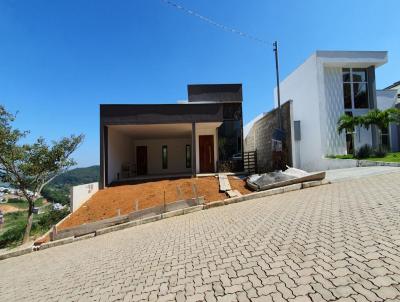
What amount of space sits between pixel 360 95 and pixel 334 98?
2394 mm

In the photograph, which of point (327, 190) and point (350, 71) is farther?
point (350, 71)

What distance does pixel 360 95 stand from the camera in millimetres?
17625

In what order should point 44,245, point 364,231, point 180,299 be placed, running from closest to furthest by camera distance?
point 180,299 < point 364,231 < point 44,245

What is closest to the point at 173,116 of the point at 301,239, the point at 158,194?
the point at 158,194

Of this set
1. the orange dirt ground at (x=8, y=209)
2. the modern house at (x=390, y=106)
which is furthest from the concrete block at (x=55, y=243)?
the orange dirt ground at (x=8, y=209)

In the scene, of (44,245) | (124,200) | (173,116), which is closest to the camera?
(44,245)

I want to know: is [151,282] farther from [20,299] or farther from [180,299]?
[20,299]

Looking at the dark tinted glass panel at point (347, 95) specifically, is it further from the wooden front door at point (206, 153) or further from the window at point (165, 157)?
the window at point (165, 157)

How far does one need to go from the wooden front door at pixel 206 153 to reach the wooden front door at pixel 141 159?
5.47m

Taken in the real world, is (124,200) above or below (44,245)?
above

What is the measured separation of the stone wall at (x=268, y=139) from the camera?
1312 cm

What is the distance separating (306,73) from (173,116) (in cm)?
1189

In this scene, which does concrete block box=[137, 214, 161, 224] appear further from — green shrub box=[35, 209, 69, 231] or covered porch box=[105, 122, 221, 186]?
covered porch box=[105, 122, 221, 186]

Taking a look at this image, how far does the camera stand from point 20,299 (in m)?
3.94
